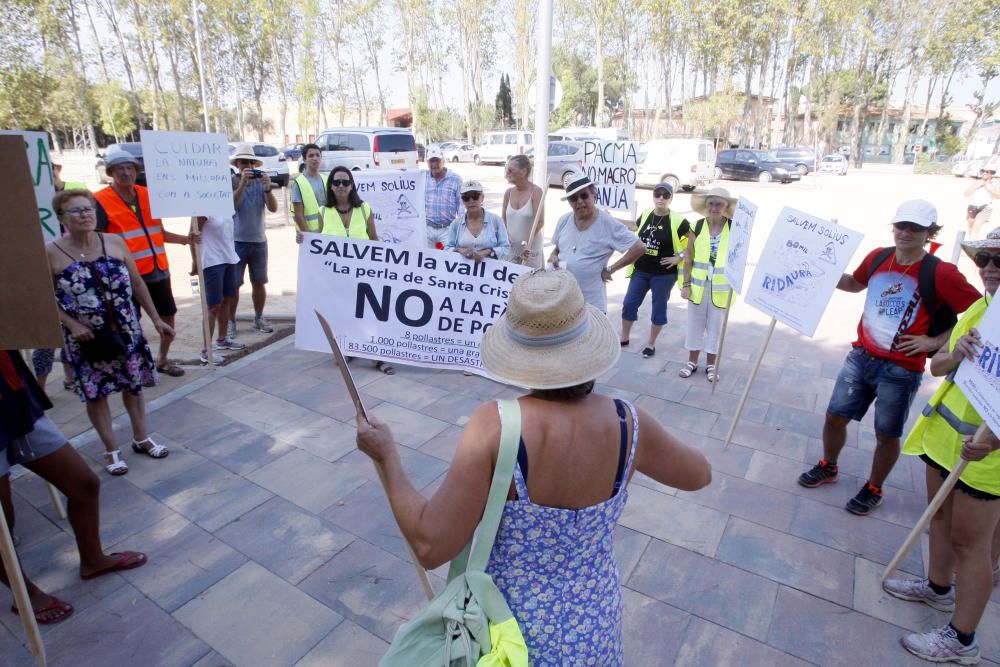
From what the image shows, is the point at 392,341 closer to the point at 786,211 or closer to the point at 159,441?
the point at 159,441

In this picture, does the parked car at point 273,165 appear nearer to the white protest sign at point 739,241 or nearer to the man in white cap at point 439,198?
the man in white cap at point 439,198

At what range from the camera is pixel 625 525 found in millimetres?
3371

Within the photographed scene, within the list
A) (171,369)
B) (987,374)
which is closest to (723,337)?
(987,374)

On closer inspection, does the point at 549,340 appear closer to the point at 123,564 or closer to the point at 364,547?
the point at 364,547

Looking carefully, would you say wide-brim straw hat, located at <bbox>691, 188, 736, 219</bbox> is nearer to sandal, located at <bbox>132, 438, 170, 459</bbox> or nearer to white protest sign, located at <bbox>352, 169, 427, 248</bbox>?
white protest sign, located at <bbox>352, 169, 427, 248</bbox>

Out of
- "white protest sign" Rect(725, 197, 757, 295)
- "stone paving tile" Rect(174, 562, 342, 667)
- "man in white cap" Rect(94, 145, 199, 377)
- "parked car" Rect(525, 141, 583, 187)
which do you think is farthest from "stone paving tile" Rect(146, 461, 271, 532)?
"parked car" Rect(525, 141, 583, 187)

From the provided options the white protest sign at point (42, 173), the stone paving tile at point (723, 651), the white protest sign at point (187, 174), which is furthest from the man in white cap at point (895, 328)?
the white protest sign at point (42, 173)

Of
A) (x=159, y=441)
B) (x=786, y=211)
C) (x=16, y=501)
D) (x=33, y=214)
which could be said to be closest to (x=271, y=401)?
(x=159, y=441)

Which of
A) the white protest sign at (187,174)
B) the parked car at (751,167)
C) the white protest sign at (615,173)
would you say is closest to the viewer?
the white protest sign at (187,174)

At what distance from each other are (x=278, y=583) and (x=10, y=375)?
4.87ft

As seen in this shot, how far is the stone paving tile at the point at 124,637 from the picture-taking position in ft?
8.11

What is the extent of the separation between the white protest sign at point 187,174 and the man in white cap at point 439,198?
2126mm

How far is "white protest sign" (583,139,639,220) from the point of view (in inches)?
271

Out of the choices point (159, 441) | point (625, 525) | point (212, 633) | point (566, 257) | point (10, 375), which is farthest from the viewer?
point (566, 257)
